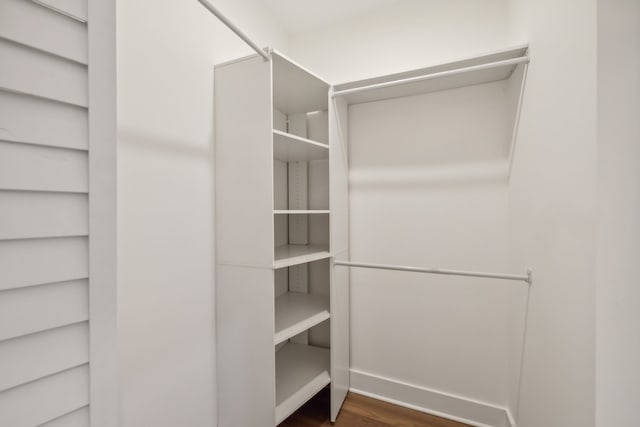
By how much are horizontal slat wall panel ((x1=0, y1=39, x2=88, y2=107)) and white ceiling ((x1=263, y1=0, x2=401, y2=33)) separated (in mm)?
1873

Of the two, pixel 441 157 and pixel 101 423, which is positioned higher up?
pixel 441 157

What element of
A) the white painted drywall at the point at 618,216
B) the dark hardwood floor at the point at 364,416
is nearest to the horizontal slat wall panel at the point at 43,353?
the white painted drywall at the point at 618,216

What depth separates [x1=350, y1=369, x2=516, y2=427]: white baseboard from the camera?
168 centimetres

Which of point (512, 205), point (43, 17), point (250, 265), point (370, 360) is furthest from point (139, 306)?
point (512, 205)

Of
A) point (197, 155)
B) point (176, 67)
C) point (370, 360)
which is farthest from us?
point (370, 360)

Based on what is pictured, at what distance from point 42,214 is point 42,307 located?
6.2 inches

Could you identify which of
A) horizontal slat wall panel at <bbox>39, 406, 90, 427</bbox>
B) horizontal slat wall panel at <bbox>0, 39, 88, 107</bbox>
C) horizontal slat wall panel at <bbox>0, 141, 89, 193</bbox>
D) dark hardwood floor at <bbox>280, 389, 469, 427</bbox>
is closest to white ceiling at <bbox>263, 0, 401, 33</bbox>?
horizontal slat wall panel at <bbox>0, 39, 88, 107</bbox>

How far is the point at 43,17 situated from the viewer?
0.47 metres

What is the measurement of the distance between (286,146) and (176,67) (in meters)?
0.67

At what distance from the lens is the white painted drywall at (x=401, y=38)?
172 centimetres

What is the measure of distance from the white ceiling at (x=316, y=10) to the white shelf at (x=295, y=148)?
1045 mm

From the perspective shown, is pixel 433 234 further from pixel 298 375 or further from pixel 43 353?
pixel 43 353

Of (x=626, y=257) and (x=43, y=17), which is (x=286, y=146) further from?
(x=626, y=257)

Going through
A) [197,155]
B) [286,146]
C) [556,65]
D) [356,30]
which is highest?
→ [356,30]
